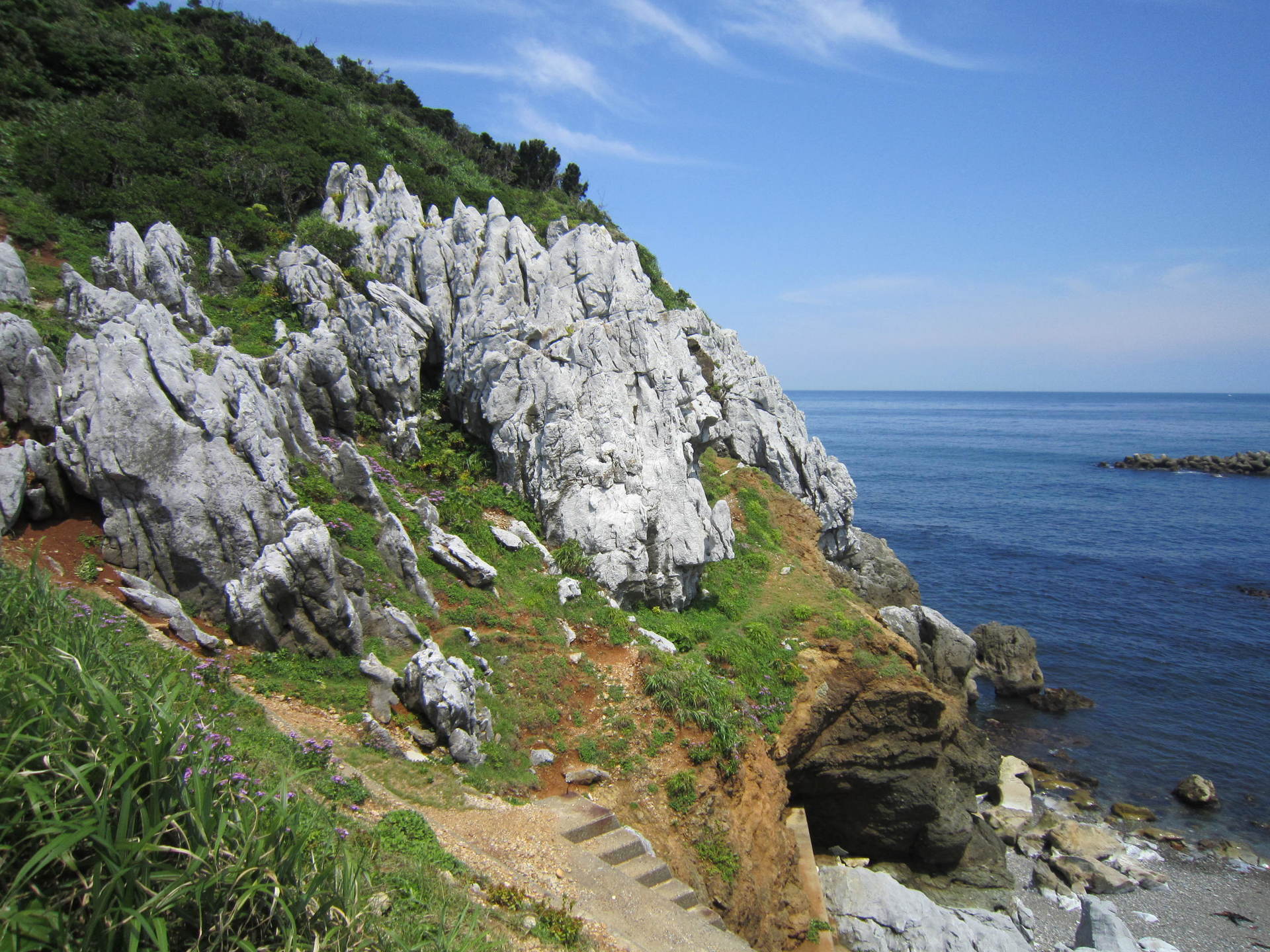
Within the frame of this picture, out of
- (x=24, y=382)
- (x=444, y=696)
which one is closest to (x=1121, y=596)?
(x=444, y=696)

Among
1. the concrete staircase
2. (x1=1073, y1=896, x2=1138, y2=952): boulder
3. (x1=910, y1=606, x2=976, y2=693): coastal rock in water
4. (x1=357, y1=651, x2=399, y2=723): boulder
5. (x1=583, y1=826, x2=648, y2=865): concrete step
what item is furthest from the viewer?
(x1=910, y1=606, x2=976, y2=693): coastal rock in water

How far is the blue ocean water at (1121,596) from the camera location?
3016 centimetres

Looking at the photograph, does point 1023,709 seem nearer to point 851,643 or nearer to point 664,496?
point 851,643

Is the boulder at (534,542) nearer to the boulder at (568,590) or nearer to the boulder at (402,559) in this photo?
the boulder at (568,590)

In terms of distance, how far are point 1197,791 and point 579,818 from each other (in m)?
27.0

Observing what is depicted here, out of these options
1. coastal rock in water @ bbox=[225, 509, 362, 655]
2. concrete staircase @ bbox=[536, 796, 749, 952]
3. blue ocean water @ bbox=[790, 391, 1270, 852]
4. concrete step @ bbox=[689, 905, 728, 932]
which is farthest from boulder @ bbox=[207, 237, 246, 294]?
blue ocean water @ bbox=[790, 391, 1270, 852]

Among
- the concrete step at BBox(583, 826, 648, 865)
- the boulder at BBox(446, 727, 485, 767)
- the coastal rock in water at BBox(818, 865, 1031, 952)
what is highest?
the boulder at BBox(446, 727, 485, 767)

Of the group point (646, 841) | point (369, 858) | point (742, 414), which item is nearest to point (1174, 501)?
point (742, 414)

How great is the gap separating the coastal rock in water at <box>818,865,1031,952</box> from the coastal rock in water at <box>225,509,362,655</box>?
1516 centimetres

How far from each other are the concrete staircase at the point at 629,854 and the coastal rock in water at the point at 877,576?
976 inches

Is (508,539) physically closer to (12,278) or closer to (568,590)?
(568,590)

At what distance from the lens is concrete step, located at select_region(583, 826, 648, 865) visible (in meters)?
13.8

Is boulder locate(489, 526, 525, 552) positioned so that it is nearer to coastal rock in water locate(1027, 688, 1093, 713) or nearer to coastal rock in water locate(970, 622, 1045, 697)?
coastal rock in water locate(970, 622, 1045, 697)

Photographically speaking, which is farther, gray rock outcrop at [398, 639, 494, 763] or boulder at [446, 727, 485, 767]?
gray rock outcrop at [398, 639, 494, 763]
